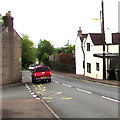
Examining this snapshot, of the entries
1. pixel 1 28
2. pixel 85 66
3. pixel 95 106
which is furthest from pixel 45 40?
pixel 95 106

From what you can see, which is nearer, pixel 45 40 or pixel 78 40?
pixel 78 40

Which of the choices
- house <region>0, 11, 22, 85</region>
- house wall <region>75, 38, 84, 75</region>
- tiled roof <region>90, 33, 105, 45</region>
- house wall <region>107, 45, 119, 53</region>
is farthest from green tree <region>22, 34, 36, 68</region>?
house <region>0, 11, 22, 85</region>

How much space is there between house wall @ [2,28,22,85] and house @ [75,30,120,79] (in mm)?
9648

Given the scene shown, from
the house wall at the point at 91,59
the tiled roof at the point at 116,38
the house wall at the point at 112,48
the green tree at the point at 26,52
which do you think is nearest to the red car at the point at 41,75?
the house wall at the point at 91,59

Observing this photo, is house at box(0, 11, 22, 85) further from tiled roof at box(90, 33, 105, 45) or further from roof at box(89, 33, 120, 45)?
roof at box(89, 33, 120, 45)

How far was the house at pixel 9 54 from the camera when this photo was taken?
23688 millimetres

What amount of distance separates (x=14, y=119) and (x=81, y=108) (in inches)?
124

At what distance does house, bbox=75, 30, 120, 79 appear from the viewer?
99.9ft

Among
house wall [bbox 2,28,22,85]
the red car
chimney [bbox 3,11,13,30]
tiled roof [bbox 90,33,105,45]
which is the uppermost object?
chimney [bbox 3,11,13,30]

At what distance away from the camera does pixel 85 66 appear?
4003cm

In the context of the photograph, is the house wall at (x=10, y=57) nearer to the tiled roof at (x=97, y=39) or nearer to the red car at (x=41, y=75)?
the red car at (x=41, y=75)

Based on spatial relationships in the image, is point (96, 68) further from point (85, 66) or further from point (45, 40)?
point (45, 40)

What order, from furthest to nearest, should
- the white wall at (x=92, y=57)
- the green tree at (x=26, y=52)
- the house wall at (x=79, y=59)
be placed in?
1. the green tree at (x=26, y=52)
2. the house wall at (x=79, y=59)
3. the white wall at (x=92, y=57)

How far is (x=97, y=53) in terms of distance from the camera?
34.1m
